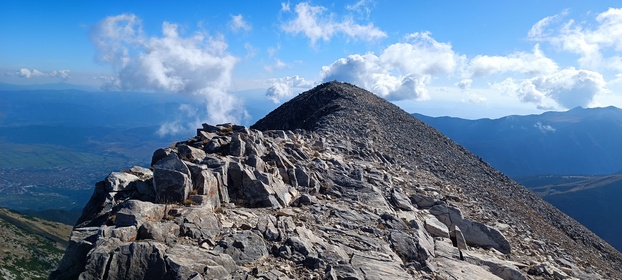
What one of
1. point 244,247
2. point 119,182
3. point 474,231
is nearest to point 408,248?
point 244,247

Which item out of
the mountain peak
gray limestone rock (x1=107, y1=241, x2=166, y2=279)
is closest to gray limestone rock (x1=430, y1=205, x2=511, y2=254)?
gray limestone rock (x1=107, y1=241, x2=166, y2=279)

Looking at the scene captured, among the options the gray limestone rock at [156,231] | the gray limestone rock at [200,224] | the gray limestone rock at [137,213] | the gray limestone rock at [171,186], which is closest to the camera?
the gray limestone rock at [156,231]

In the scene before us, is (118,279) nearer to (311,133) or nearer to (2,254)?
(311,133)

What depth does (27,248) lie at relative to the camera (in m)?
95.7

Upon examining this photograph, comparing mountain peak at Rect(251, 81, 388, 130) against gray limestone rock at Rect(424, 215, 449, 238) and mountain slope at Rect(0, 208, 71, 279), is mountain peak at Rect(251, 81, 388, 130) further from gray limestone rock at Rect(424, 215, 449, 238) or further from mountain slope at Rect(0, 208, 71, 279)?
mountain slope at Rect(0, 208, 71, 279)

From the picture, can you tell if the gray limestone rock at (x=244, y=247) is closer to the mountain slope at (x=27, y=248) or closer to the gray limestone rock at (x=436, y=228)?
the gray limestone rock at (x=436, y=228)

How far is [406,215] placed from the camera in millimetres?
21500

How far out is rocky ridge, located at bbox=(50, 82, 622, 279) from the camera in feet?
38.3

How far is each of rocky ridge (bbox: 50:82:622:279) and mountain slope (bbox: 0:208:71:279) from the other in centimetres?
7652

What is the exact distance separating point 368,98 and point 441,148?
17.5 meters

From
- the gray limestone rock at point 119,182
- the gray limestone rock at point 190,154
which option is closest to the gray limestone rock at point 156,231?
the gray limestone rock at point 119,182

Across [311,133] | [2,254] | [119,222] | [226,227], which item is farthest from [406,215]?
[2,254]

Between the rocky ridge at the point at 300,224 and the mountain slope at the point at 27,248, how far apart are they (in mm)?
76521

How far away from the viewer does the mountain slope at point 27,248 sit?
7969 centimetres
